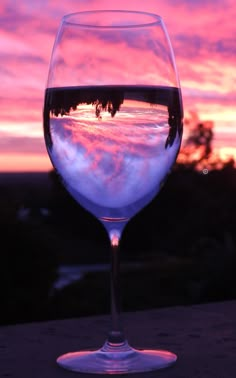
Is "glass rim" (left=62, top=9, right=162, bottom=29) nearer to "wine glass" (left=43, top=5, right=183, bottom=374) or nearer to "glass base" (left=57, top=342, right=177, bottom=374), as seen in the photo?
"wine glass" (left=43, top=5, right=183, bottom=374)

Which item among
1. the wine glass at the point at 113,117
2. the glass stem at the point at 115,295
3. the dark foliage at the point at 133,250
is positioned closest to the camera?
the wine glass at the point at 113,117

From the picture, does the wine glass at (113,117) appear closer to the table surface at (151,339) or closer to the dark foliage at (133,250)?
the table surface at (151,339)

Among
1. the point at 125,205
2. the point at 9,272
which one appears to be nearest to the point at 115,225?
the point at 125,205

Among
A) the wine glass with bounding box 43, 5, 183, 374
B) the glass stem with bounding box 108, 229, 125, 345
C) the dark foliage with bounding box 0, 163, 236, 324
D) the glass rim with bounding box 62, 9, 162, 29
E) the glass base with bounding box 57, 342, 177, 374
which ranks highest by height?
the glass rim with bounding box 62, 9, 162, 29

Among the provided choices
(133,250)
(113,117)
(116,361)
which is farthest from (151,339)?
(133,250)

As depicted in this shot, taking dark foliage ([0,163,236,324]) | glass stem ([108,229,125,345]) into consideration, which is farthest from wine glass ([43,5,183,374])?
dark foliage ([0,163,236,324])

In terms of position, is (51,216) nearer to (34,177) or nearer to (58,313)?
(34,177)

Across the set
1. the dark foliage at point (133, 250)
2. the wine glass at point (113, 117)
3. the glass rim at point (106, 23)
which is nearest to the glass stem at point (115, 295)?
the wine glass at point (113, 117)
